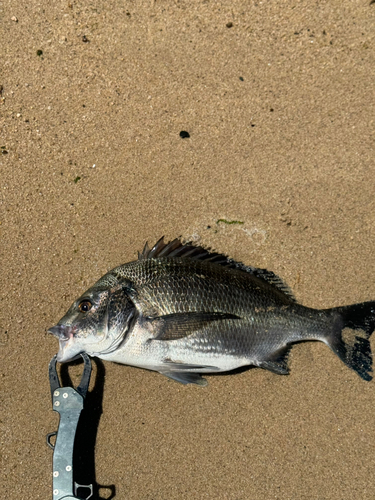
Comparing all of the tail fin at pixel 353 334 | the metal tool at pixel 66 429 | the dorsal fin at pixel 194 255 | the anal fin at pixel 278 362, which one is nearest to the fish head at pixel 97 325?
the metal tool at pixel 66 429

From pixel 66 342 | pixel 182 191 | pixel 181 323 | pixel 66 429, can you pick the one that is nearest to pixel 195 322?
pixel 181 323

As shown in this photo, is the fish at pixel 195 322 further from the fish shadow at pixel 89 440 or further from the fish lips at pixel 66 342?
the fish shadow at pixel 89 440

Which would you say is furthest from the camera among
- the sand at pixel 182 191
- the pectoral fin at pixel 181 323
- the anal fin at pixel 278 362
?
the sand at pixel 182 191

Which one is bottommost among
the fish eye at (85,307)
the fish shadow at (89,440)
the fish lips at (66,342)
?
the fish shadow at (89,440)

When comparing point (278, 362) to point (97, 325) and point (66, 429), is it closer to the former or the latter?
point (97, 325)

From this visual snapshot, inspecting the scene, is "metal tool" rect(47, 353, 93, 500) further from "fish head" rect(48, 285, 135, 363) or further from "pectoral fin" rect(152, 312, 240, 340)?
"pectoral fin" rect(152, 312, 240, 340)
